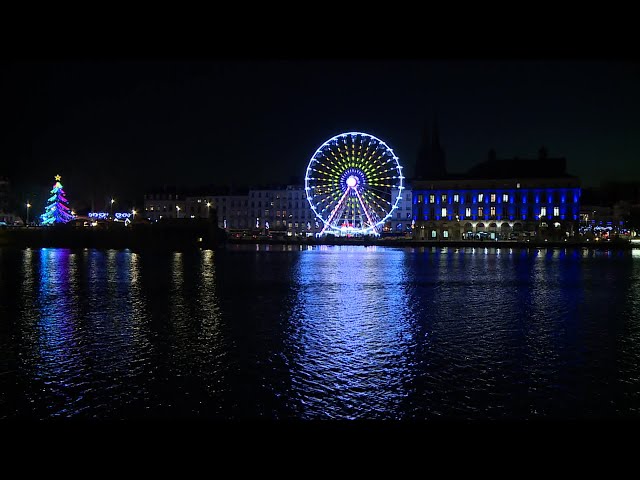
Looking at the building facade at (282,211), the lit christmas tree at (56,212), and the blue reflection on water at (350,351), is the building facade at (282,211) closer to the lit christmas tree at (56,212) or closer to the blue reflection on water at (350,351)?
the lit christmas tree at (56,212)

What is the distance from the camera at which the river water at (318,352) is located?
9.66 m

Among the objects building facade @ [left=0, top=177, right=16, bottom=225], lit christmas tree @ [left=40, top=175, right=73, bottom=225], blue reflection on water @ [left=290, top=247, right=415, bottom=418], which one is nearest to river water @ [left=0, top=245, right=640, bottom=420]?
blue reflection on water @ [left=290, top=247, right=415, bottom=418]

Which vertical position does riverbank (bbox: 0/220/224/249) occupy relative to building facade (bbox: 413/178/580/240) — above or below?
below

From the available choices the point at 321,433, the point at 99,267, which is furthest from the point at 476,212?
the point at 321,433

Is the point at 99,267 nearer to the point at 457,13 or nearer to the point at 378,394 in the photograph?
the point at 378,394

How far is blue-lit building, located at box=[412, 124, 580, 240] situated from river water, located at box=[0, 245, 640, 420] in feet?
252

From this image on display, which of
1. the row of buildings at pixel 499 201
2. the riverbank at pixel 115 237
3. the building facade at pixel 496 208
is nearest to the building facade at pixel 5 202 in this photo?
the row of buildings at pixel 499 201

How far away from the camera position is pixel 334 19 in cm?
406

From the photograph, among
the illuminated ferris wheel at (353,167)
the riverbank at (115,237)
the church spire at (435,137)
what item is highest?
the church spire at (435,137)

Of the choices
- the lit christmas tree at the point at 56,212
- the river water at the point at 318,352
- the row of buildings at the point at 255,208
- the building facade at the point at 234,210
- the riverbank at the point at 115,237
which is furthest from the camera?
the building facade at the point at 234,210

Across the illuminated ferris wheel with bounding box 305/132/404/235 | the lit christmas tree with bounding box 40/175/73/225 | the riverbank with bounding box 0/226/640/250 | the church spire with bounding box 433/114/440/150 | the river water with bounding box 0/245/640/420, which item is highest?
the church spire with bounding box 433/114/440/150

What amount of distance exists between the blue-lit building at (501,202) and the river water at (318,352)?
76759mm

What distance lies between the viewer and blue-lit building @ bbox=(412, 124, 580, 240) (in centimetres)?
9800

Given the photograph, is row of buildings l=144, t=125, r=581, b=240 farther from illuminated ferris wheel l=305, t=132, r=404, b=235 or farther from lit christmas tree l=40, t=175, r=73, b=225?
illuminated ferris wheel l=305, t=132, r=404, b=235
